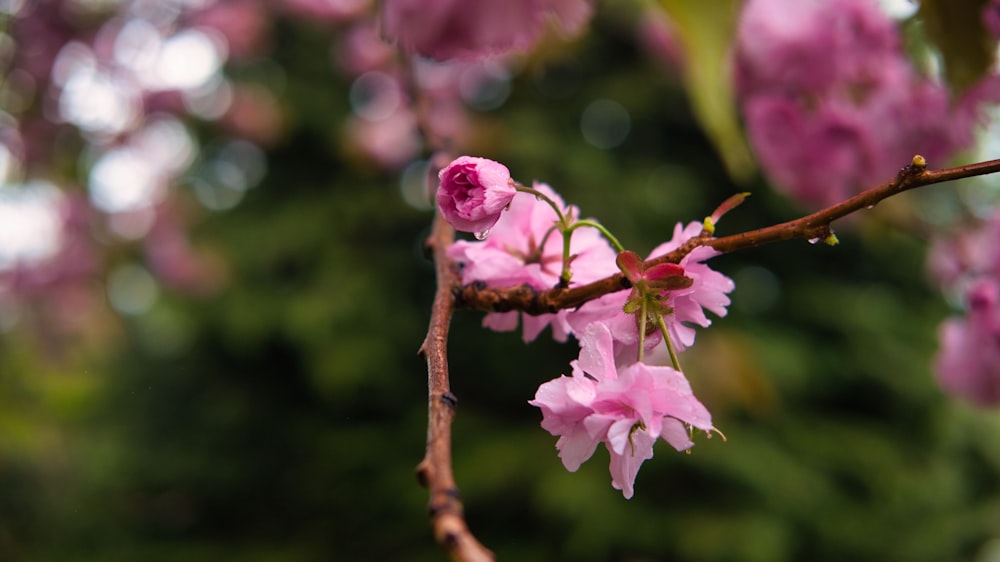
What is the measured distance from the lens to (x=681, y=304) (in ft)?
1.17

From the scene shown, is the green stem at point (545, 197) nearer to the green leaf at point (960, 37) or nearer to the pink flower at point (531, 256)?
the pink flower at point (531, 256)

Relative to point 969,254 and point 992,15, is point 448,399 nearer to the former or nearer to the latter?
point 992,15

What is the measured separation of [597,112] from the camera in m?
3.13

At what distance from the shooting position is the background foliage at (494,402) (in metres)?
2.41

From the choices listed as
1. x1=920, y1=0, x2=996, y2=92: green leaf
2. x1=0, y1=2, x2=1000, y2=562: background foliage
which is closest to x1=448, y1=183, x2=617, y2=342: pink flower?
x1=920, y1=0, x2=996, y2=92: green leaf

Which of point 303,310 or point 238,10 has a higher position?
point 238,10

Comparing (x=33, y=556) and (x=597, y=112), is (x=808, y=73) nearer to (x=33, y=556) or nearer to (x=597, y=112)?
(x=597, y=112)

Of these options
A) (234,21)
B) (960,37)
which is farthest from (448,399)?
(234,21)

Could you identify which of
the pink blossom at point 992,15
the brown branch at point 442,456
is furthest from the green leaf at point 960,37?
the brown branch at point 442,456

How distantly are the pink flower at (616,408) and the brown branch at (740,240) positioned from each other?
3 centimetres

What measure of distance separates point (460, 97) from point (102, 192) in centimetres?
115

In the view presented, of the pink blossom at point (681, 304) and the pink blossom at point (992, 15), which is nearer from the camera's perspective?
the pink blossom at point (681, 304)

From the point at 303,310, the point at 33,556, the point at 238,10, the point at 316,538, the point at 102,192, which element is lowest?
the point at 316,538

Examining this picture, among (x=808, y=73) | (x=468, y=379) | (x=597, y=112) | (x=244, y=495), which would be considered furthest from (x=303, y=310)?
(x=808, y=73)
